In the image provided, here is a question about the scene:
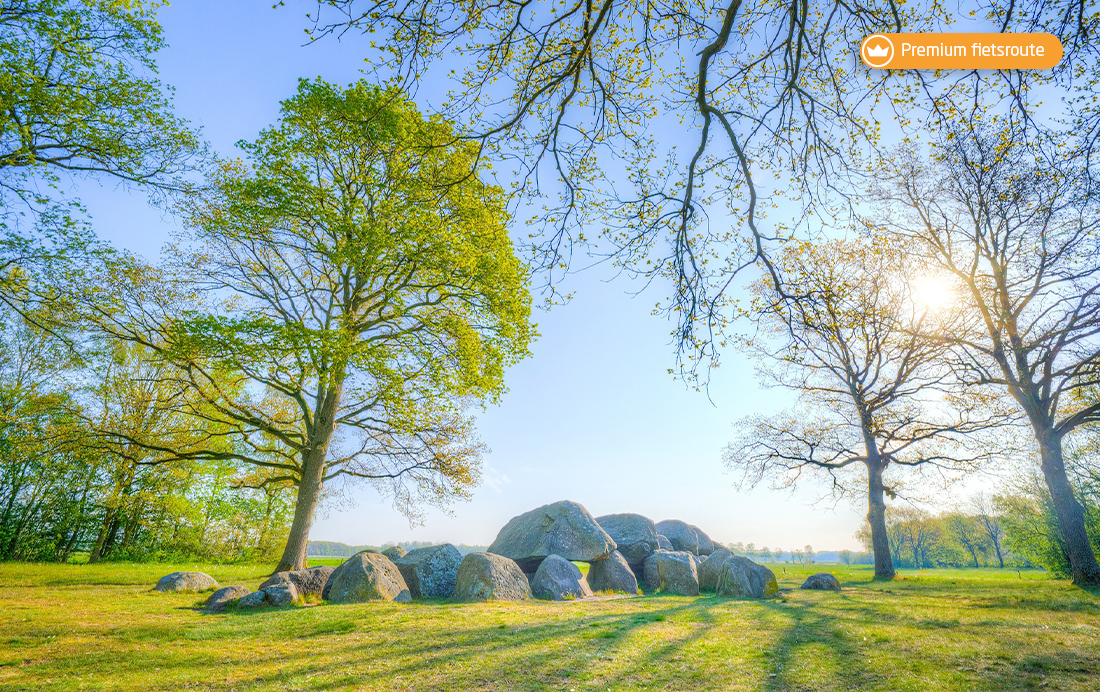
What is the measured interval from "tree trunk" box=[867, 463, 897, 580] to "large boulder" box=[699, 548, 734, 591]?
9.60 meters

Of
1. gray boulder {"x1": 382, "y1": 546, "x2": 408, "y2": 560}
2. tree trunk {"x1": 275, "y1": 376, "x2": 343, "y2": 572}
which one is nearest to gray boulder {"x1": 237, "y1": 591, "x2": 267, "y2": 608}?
tree trunk {"x1": 275, "y1": 376, "x2": 343, "y2": 572}

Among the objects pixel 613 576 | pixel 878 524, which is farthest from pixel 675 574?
pixel 878 524

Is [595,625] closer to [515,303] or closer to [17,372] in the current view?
[515,303]

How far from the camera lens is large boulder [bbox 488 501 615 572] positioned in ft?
55.3

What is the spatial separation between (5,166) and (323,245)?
742cm

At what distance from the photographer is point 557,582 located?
1395cm

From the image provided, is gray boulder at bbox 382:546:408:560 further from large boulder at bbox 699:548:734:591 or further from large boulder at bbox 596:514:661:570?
large boulder at bbox 699:548:734:591

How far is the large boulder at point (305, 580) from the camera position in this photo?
38.1ft

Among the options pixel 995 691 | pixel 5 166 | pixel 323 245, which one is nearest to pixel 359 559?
pixel 323 245

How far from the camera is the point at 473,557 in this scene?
12859mm

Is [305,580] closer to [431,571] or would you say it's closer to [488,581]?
[431,571]

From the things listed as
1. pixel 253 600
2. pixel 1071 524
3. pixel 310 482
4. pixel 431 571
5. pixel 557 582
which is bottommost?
pixel 253 600

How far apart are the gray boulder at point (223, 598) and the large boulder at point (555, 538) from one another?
8.15 meters

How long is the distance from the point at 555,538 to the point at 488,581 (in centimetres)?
512
